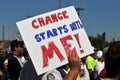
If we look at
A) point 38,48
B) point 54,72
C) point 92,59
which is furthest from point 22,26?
point 92,59

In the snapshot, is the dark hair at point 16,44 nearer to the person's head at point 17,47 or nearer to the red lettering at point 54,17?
the person's head at point 17,47

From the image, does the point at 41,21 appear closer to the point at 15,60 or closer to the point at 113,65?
the point at 113,65

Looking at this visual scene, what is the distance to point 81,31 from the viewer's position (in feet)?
15.3

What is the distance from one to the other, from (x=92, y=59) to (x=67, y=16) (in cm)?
995

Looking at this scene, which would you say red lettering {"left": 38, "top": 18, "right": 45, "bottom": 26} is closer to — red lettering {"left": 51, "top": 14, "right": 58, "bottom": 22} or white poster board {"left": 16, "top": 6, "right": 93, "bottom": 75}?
white poster board {"left": 16, "top": 6, "right": 93, "bottom": 75}

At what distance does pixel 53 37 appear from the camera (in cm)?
449

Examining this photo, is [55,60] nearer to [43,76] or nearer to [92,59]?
[43,76]

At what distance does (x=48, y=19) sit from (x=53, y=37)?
0.73 ft

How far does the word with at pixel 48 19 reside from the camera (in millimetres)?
4539

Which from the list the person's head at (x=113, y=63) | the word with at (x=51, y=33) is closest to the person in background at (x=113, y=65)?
the person's head at (x=113, y=63)

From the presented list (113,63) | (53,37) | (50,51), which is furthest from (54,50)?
(113,63)

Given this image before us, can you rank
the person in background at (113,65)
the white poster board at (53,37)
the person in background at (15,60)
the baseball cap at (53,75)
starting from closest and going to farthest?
the person in background at (113,65), the white poster board at (53,37), the baseball cap at (53,75), the person in background at (15,60)

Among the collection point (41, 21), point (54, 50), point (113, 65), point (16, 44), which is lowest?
point (113, 65)

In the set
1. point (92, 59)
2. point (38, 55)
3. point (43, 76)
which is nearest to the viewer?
point (38, 55)
